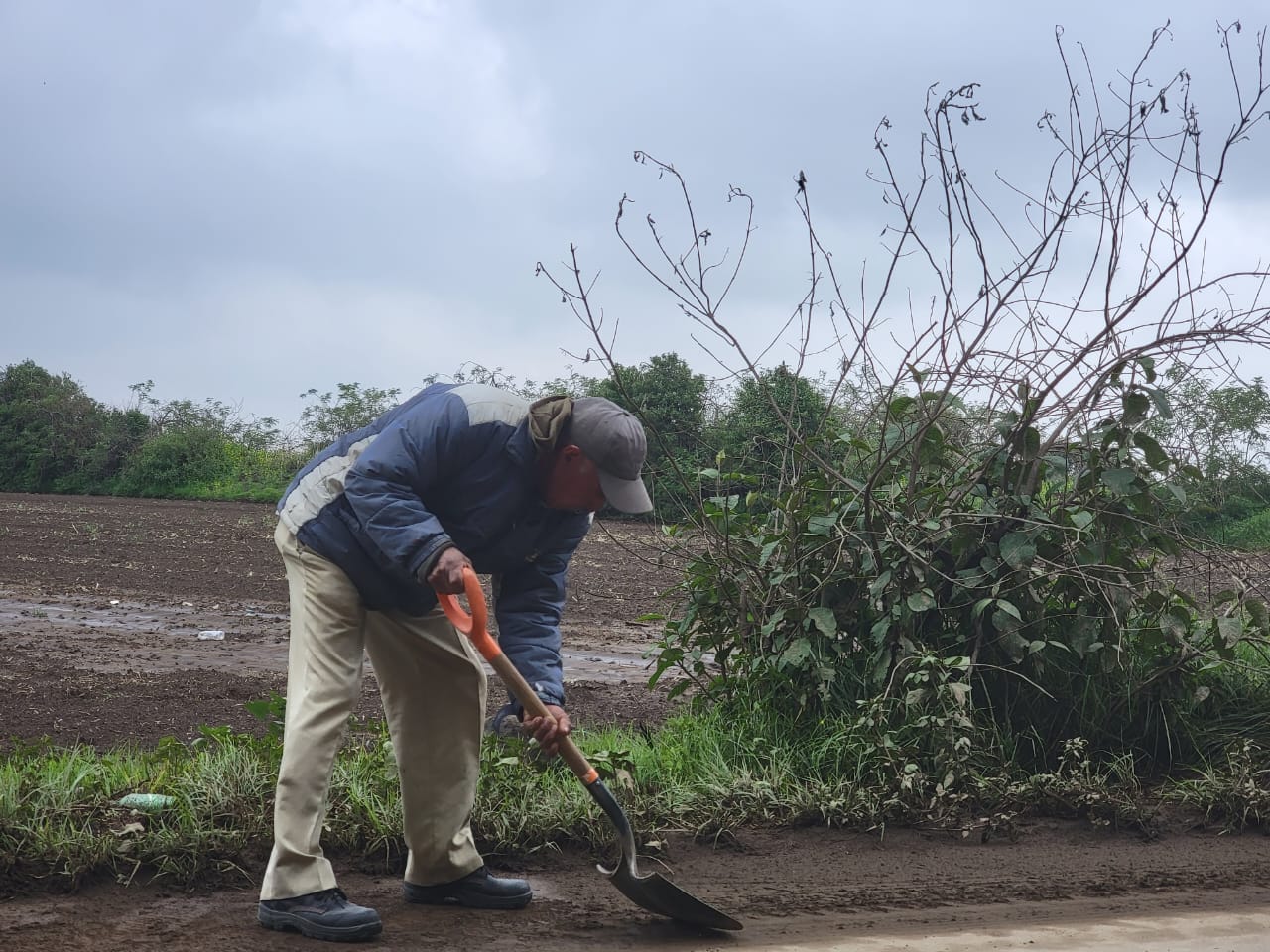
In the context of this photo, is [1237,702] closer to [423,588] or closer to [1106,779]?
[1106,779]

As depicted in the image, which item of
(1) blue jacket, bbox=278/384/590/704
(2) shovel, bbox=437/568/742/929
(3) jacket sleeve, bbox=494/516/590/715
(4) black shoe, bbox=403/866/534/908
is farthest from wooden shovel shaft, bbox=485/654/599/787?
(4) black shoe, bbox=403/866/534/908

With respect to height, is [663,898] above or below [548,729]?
below

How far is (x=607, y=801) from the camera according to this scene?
3.36m

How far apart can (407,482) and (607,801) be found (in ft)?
3.54

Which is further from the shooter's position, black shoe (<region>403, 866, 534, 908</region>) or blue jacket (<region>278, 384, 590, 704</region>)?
black shoe (<region>403, 866, 534, 908</region>)

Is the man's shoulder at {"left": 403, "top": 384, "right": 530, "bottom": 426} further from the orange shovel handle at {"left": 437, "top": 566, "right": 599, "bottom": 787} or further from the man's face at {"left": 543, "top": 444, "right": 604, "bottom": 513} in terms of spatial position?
the orange shovel handle at {"left": 437, "top": 566, "right": 599, "bottom": 787}

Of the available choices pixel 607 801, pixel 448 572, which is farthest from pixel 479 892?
pixel 448 572

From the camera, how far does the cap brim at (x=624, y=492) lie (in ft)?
10.8

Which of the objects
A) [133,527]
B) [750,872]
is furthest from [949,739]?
[133,527]

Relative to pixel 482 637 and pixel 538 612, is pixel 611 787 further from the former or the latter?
pixel 482 637

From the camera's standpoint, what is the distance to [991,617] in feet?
15.4

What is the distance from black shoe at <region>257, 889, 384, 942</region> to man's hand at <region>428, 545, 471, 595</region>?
88cm

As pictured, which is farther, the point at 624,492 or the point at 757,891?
the point at 757,891

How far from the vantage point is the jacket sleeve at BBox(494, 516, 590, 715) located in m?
3.58
